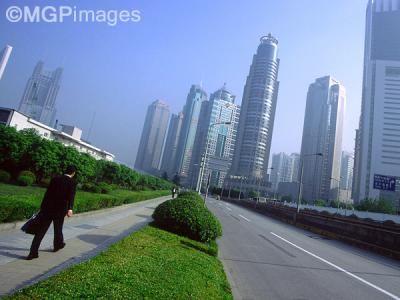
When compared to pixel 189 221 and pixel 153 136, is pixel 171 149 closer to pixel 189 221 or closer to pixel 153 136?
pixel 153 136

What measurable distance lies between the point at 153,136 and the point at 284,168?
67022 mm

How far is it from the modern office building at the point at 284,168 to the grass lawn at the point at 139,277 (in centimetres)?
15106

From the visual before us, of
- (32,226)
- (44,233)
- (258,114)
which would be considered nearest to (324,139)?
(258,114)

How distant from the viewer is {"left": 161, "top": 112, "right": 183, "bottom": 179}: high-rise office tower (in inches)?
5177

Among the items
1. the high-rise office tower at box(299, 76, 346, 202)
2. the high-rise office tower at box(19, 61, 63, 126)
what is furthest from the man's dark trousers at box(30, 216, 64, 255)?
the high-rise office tower at box(299, 76, 346, 202)

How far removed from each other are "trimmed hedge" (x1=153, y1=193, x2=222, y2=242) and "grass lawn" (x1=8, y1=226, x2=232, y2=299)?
2.07 metres

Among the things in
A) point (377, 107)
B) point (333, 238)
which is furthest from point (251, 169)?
point (333, 238)

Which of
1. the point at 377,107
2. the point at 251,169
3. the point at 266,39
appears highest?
the point at 266,39

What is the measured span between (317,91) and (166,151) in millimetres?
71956

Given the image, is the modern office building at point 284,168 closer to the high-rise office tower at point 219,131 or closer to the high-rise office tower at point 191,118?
the high-rise office tower at point 191,118

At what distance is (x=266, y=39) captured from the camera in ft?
396

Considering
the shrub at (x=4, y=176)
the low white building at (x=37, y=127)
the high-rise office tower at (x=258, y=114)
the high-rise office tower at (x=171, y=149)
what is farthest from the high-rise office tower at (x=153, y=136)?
the shrub at (x=4, y=176)

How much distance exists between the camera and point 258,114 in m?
96.2

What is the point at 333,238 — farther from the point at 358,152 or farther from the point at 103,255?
the point at 358,152
